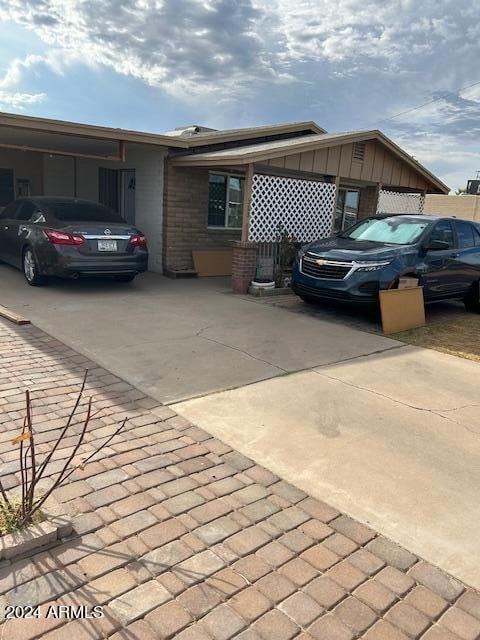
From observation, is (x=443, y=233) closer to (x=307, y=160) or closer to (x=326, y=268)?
(x=326, y=268)

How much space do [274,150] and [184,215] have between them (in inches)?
109

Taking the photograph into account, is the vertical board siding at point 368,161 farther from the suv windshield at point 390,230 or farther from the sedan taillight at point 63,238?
the sedan taillight at point 63,238

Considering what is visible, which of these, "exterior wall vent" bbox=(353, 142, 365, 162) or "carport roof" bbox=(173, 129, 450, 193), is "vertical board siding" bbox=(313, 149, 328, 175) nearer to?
"carport roof" bbox=(173, 129, 450, 193)

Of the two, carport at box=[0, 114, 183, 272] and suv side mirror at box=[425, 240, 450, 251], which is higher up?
carport at box=[0, 114, 183, 272]

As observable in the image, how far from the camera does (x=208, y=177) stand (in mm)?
11344

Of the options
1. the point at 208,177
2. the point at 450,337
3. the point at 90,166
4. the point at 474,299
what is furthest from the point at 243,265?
the point at 90,166

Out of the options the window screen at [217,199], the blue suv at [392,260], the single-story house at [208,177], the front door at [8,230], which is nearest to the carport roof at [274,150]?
the single-story house at [208,177]

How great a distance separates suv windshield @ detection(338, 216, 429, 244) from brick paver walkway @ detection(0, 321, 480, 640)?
229 inches

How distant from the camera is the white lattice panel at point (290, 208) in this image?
9.82 meters

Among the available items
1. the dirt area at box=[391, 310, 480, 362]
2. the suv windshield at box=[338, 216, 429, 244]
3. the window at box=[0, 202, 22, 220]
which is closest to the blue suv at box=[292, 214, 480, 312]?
the suv windshield at box=[338, 216, 429, 244]

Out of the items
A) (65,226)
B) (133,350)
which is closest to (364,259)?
(133,350)

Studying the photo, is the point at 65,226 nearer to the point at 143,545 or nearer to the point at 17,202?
the point at 17,202

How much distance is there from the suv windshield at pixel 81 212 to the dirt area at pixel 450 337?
5.49m

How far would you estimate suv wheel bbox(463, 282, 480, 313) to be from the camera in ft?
30.2
